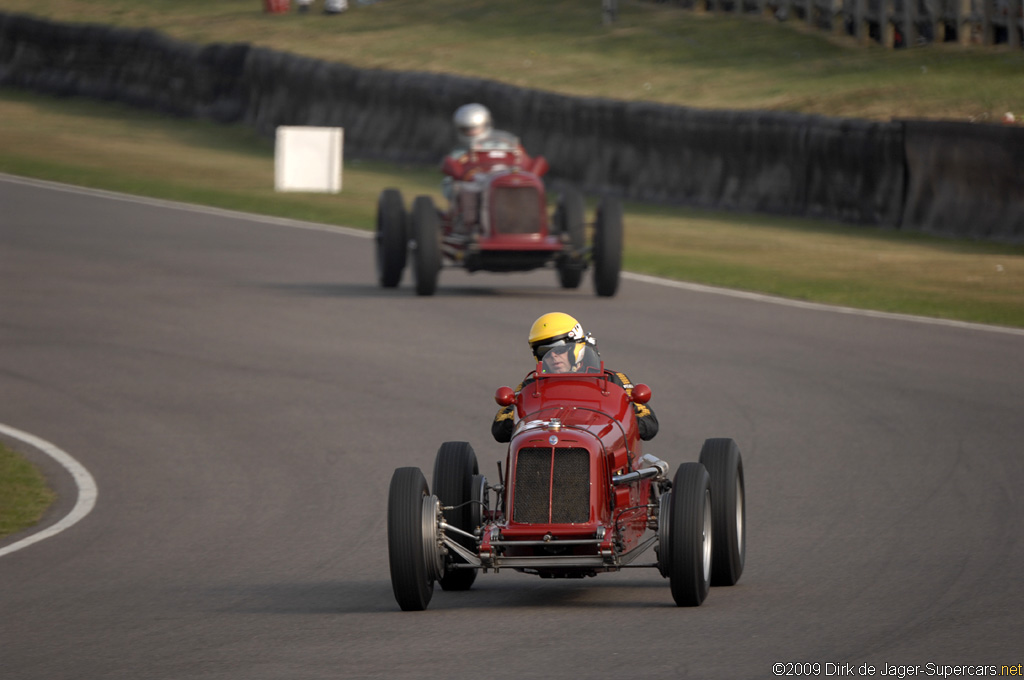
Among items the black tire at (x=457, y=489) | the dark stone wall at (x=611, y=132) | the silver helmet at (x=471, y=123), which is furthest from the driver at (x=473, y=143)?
the black tire at (x=457, y=489)

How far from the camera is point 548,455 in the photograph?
26.5 ft

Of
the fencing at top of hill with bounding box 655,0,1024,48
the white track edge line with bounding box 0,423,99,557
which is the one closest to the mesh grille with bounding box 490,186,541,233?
the white track edge line with bounding box 0,423,99,557

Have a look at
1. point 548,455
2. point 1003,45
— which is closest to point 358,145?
point 1003,45

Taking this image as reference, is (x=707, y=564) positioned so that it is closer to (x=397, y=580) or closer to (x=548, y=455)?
(x=548, y=455)

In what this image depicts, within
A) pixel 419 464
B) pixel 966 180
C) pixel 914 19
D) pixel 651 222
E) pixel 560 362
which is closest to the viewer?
pixel 560 362

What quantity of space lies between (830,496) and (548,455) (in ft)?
11.5

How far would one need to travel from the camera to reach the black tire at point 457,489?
8.53m

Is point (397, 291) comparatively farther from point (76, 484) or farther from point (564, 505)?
point (564, 505)

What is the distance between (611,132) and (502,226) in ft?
42.3

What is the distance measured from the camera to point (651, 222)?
2947 cm

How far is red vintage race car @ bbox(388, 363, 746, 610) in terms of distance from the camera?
783cm

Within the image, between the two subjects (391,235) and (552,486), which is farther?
(391,235)

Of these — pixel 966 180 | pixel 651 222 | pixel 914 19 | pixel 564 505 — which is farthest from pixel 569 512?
pixel 914 19

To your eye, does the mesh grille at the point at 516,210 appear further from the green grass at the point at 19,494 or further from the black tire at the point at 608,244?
the green grass at the point at 19,494
